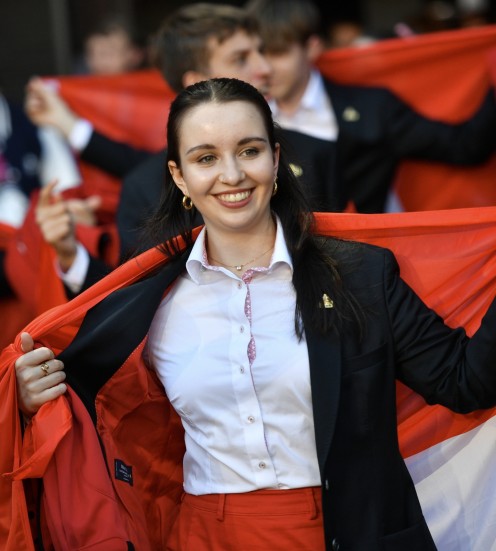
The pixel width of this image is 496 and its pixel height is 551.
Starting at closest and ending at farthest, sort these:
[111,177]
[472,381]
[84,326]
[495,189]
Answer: [472,381] → [84,326] → [495,189] → [111,177]

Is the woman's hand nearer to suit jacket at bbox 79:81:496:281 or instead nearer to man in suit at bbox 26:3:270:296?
man in suit at bbox 26:3:270:296

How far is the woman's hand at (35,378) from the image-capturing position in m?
2.91

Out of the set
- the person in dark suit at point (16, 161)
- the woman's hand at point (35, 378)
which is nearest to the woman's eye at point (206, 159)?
the woman's hand at point (35, 378)

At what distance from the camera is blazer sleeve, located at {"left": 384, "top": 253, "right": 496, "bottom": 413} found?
2.68 metres

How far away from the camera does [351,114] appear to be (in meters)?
4.91

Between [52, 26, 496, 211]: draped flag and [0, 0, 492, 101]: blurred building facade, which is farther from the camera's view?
[0, 0, 492, 101]: blurred building facade

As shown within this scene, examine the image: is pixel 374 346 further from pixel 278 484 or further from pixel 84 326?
pixel 84 326

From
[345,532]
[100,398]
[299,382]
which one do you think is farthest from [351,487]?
[100,398]

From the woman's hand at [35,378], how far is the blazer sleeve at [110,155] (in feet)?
8.15

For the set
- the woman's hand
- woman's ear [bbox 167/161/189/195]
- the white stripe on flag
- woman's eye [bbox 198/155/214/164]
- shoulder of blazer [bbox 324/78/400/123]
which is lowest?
the white stripe on flag

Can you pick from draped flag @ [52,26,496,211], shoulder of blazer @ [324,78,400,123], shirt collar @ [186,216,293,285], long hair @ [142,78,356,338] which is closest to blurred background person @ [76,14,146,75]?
draped flag @ [52,26,496,211]

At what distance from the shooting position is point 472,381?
2684 mm

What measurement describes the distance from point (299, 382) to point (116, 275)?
62cm

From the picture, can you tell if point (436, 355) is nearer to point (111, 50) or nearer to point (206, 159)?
point (206, 159)
